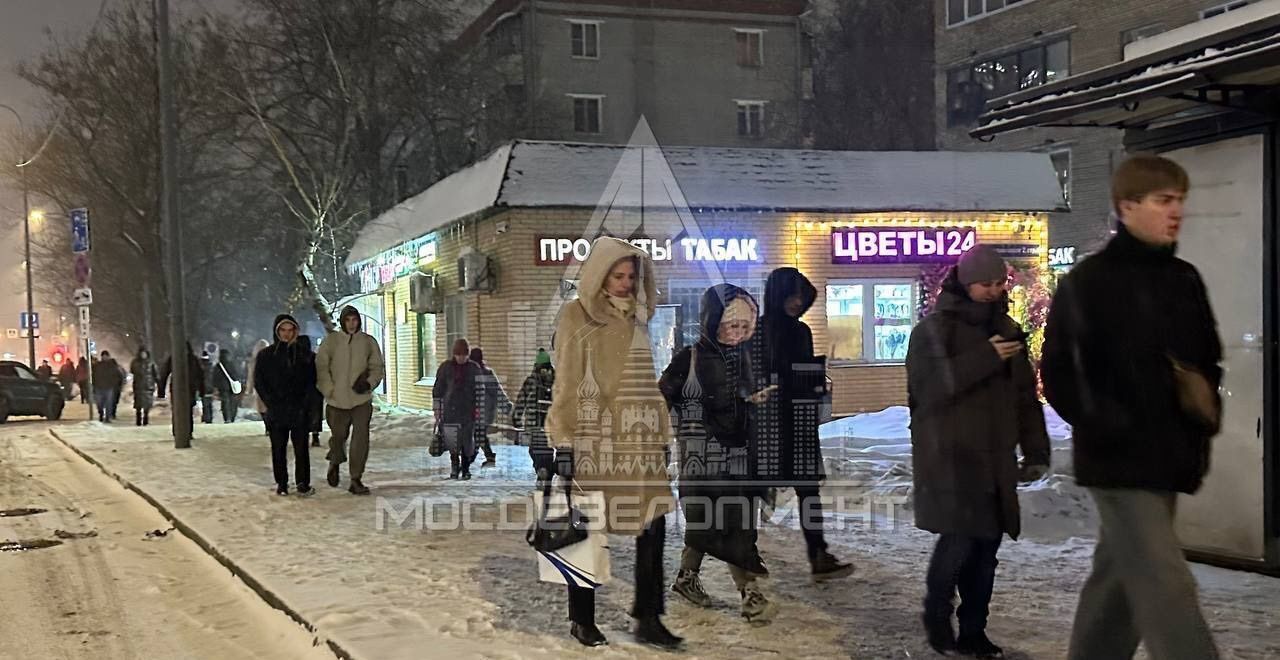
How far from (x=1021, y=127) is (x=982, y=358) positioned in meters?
2.51

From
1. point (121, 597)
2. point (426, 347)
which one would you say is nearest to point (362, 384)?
point (121, 597)

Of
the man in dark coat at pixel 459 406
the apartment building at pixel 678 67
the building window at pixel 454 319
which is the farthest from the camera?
the apartment building at pixel 678 67

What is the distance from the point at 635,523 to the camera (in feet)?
15.7

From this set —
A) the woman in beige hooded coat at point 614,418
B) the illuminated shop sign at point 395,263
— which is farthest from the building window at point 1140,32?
the woman in beige hooded coat at point 614,418

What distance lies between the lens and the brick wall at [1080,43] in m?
34.0

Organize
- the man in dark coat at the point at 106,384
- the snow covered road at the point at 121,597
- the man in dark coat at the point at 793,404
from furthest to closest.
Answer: the man in dark coat at the point at 106,384, the man in dark coat at the point at 793,404, the snow covered road at the point at 121,597

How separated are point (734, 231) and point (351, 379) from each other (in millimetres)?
7616

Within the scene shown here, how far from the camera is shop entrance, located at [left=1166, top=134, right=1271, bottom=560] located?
18.9 feet

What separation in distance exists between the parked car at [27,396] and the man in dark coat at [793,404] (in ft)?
84.6

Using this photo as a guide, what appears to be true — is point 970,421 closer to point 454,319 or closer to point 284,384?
point 284,384

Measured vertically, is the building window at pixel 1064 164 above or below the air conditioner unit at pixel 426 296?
above

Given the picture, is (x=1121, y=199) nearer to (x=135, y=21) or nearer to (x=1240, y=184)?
(x=1240, y=184)

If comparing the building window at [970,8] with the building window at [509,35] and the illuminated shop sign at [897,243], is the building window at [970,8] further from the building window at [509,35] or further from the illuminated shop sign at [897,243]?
the illuminated shop sign at [897,243]

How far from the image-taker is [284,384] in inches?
388
